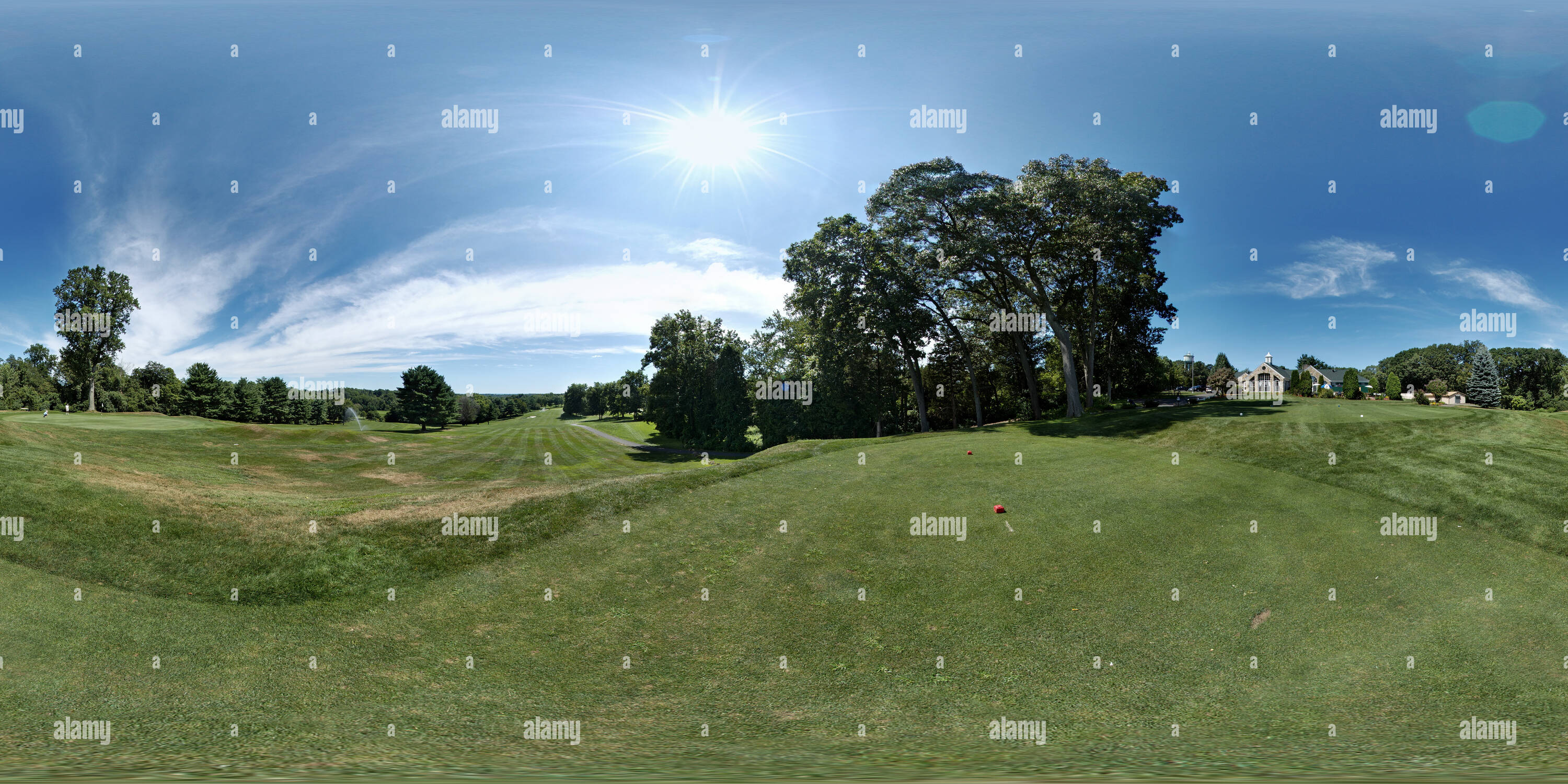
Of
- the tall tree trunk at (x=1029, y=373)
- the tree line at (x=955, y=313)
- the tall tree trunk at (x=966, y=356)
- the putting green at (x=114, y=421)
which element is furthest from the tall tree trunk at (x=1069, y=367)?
the putting green at (x=114, y=421)

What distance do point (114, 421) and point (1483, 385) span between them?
12783 centimetres

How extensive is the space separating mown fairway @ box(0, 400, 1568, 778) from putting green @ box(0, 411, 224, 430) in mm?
7729

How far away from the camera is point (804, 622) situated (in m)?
9.15

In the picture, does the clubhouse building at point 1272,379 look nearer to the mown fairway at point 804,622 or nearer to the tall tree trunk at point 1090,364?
the tall tree trunk at point 1090,364

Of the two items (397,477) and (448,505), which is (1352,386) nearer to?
(448,505)

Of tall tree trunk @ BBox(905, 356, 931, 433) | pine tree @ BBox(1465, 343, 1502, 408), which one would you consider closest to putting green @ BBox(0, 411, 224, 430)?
tall tree trunk @ BBox(905, 356, 931, 433)

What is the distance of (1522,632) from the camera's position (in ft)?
27.0

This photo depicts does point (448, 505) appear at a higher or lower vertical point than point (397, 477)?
higher

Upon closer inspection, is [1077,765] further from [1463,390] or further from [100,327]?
[1463,390]

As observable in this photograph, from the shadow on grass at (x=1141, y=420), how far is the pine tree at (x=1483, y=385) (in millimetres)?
63270

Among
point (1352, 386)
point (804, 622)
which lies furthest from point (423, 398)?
point (1352, 386)

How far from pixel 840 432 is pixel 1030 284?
19193 millimetres

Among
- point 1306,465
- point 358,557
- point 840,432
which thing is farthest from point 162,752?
point 840,432

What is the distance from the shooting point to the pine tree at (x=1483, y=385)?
66625 mm
